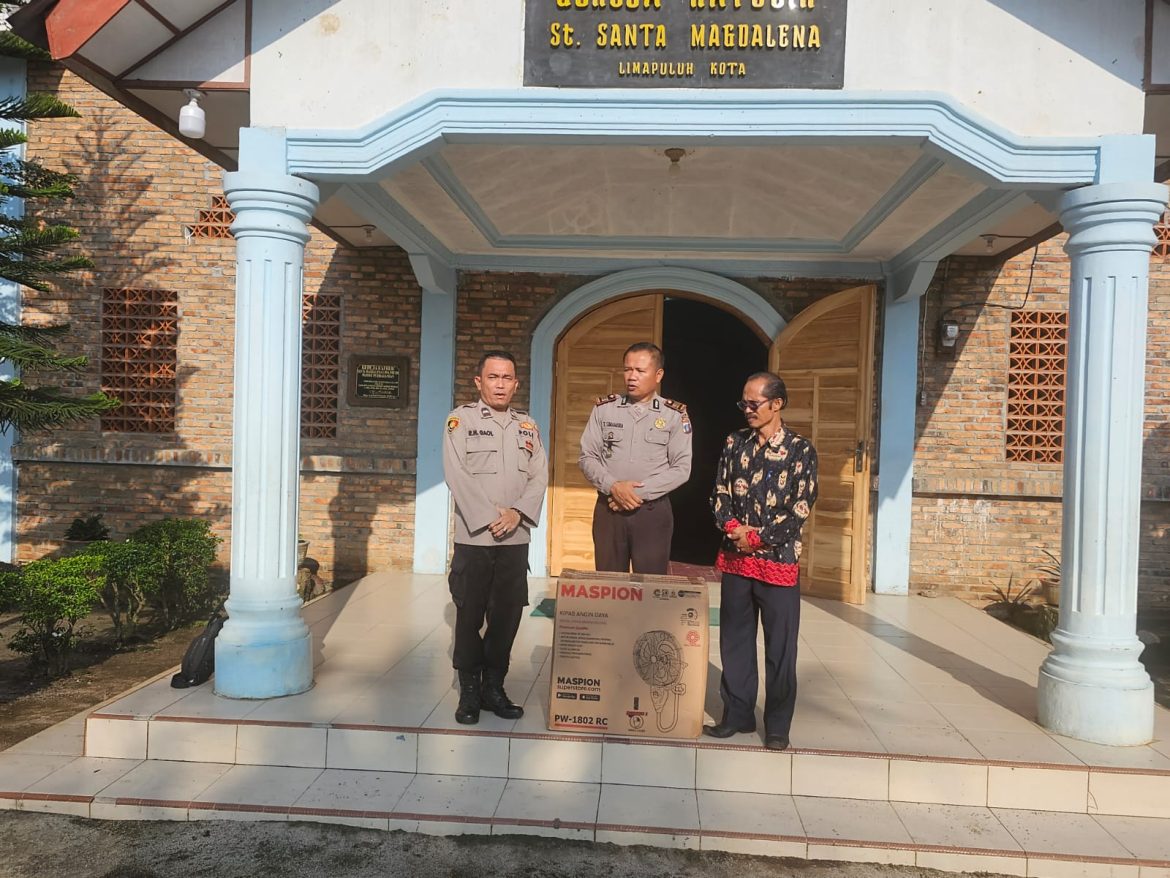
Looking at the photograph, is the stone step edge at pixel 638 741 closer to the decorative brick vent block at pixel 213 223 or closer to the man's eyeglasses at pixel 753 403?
the man's eyeglasses at pixel 753 403

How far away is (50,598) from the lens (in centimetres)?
504

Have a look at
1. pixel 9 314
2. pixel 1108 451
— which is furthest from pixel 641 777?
pixel 9 314

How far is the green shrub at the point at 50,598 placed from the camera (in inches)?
197

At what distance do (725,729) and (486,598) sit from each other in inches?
48.9

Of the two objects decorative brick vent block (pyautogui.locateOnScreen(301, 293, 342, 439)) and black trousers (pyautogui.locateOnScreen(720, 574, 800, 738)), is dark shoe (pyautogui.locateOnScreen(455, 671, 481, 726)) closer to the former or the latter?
black trousers (pyautogui.locateOnScreen(720, 574, 800, 738))

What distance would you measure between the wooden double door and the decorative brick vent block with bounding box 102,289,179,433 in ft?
12.0

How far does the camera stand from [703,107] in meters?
4.02

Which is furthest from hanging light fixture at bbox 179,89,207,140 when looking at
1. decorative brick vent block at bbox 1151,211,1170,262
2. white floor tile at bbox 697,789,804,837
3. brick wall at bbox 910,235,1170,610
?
decorative brick vent block at bbox 1151,211,1170,262

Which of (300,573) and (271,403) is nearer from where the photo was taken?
(271,403)

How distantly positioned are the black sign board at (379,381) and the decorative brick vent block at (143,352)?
176 centimetres

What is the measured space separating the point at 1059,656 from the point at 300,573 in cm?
579

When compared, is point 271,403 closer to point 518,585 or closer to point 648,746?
point 518,585

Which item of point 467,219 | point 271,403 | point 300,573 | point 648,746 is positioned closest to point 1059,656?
point 648,746

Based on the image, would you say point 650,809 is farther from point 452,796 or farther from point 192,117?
point 192,117
